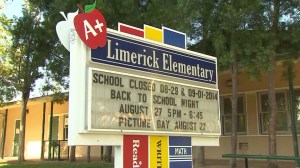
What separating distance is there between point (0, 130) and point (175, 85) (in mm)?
29275

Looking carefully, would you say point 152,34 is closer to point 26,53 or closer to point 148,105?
point 148,105

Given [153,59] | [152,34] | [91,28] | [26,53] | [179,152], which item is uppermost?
[26,53]

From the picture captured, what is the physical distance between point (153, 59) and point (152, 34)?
555 millimetres

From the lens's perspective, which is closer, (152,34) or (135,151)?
(135,151)

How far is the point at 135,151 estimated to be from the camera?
6.77 meters

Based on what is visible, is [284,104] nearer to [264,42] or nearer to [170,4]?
[264,42]

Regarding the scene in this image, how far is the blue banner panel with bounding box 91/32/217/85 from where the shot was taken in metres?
6.63

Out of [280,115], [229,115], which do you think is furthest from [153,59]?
[229,115]

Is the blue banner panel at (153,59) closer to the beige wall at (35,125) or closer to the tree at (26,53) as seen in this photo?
the tree at (26,53)

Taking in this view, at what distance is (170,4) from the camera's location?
1266cm

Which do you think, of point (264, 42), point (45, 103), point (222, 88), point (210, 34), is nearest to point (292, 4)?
point (264, 42)

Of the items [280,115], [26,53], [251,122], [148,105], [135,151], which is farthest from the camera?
[26,53]

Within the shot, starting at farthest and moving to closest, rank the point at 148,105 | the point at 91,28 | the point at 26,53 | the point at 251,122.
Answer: the point at 26,53 < the point at 251,122 < the point at 148,105 < the point at 91,28

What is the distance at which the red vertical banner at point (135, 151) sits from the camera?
6.62 metres
